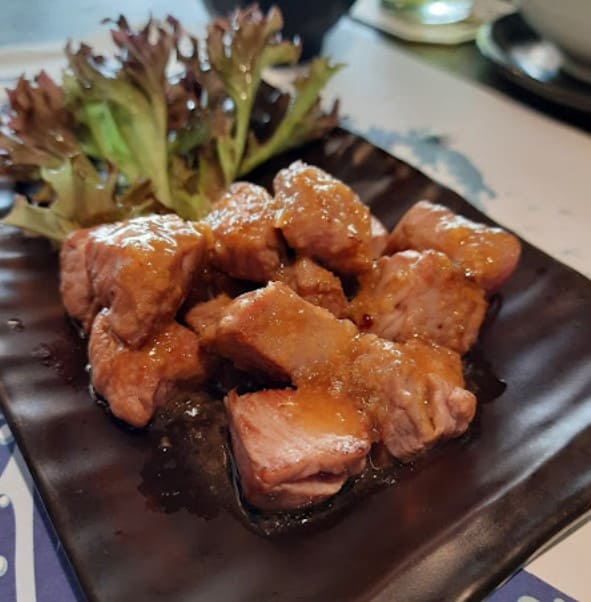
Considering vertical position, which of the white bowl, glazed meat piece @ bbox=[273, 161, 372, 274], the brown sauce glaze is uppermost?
the white bowl

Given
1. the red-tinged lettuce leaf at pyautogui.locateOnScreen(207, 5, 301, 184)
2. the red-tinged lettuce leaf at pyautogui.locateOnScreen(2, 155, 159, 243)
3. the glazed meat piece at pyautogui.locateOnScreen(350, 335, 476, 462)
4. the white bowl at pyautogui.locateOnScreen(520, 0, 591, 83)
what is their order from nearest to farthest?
the glazed meat piece at pyautogui.locateOnScreen(350, 335, 476, 462), the red-tinged lettuce leaf at pyautogui.locateOnScreen(2, 155, 159, 243), the red-tinged lettuce leaf at pyautogui.locateOnScreen(207, 5, 301, 184), the white bowl at pyautogui.locateOnScreen(520, 0, 591, 83)

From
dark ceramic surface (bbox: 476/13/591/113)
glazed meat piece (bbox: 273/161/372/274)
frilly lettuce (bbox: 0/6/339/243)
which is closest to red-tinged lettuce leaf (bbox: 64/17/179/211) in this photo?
frilly lettuce (bbox: 0/6/339/243)

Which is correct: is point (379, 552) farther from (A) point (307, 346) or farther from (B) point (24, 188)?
(B) point (24, 188)

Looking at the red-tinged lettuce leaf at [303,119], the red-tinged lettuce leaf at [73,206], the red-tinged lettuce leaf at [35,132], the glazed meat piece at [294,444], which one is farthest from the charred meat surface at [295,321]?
the red-tinged lettuce leaf at [303,119]

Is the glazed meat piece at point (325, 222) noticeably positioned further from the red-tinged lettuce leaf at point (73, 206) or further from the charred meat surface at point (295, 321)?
the red-tinged lettuce leaf at point (73, 206)

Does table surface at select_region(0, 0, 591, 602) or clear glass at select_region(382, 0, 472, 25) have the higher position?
clear glass at select_region(382, 0, 472, 25)

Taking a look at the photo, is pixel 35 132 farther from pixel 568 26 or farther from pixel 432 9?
pixel 432 9

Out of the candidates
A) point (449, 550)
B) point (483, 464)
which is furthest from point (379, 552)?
point (483, 464)

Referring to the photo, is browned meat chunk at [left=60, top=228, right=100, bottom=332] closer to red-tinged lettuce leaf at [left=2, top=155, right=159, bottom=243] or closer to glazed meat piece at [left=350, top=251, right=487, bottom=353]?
red-tinged lettuce leaf at [left=2, top=155, right=159, bottom=243]
